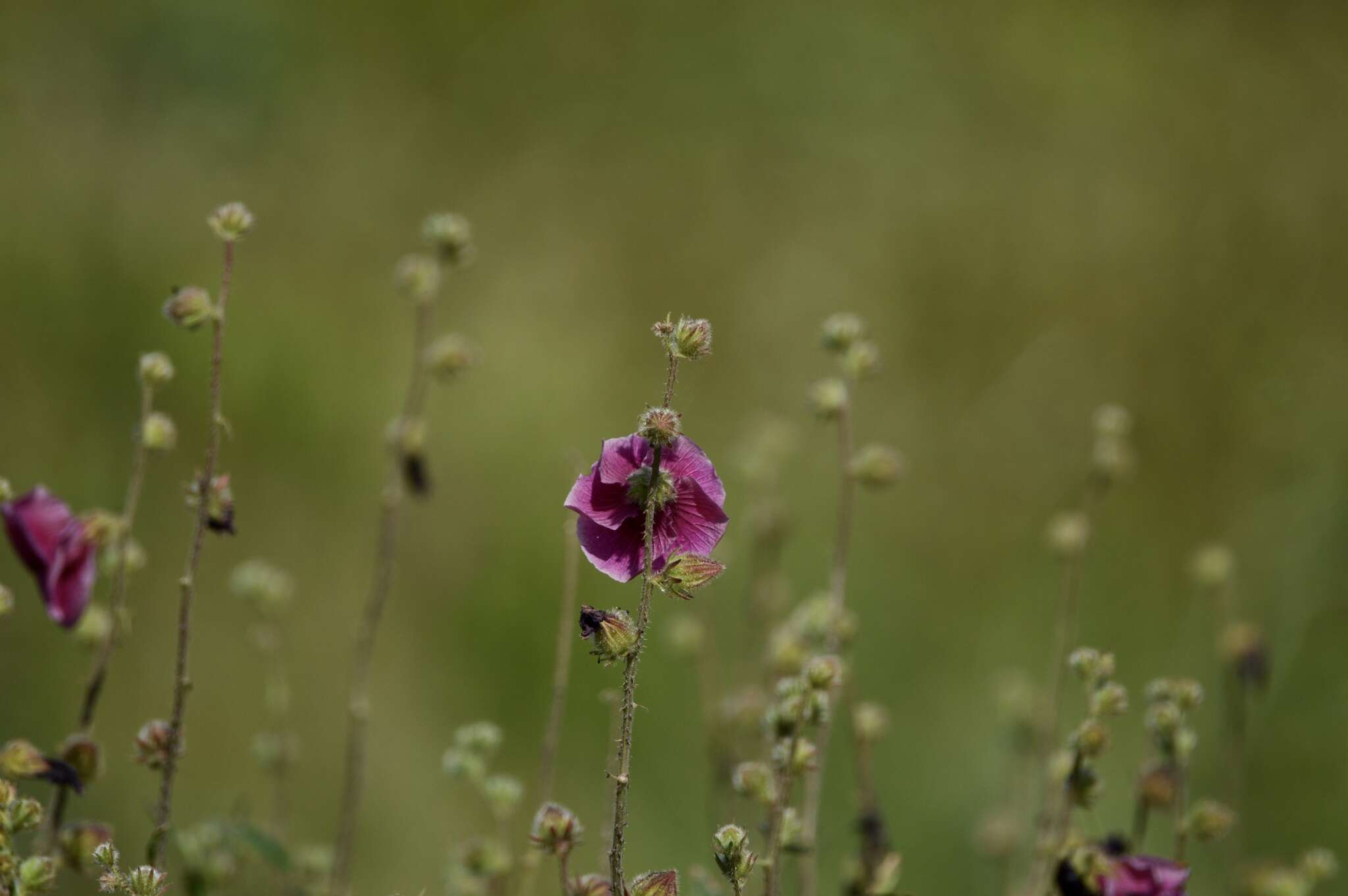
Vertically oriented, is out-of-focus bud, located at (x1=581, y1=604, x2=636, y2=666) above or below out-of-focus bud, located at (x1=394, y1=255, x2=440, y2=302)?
below

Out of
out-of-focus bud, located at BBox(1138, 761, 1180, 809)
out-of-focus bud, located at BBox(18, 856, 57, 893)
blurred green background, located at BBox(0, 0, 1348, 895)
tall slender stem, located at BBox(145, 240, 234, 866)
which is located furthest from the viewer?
blurred green background, located at BBox(0, 0, 1348, 895)

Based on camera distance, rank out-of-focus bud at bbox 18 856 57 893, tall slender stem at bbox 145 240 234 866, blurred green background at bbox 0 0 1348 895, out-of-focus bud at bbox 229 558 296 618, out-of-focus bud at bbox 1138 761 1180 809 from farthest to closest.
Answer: blurred green background at bbox 0 0 1348 895
out-of-focus bud at bbox 229 558 296 618
out-of-focus bud at bbox 1138 761 1180 809
tall slender stem at bbox 145 240 234 866
out-of-focus bud at bbox 18 856 57 893

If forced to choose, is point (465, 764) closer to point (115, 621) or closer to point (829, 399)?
point (115, 621)

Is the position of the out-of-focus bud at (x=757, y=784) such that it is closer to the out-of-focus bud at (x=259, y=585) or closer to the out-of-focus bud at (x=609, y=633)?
the out-of-focus bud at (x=609, y=633)

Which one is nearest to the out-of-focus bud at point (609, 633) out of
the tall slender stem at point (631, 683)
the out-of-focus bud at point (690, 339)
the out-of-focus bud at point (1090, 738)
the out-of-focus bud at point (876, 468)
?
the tall slender stem at point (631, 683)

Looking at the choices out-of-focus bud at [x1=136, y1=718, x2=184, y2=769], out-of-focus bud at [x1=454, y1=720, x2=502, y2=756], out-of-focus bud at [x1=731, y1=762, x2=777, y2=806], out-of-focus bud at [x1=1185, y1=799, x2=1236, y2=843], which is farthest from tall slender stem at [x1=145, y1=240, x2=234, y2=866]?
out-of-focus bud at [x1=1185, y1=799, x2=1236, y2=843]

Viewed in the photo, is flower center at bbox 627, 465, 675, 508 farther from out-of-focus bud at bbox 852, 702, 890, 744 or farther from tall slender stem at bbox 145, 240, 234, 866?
out-of-focus bud at bbox 852, 702, 890, 744

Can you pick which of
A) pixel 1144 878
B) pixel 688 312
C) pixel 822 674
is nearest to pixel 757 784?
pixel 822 674

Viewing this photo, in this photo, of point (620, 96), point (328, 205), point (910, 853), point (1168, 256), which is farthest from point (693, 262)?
point (910, 853)
